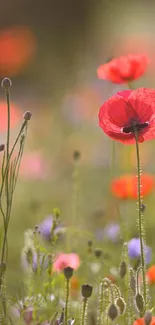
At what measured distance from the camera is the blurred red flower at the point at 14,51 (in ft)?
11.3

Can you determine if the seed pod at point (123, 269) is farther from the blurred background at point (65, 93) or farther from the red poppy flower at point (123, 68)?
the blurred background at point (65, 93)

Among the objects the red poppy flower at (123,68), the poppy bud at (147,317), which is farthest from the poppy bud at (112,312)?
the red poppy flower at (123,68)

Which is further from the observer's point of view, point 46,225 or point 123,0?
point 123,0

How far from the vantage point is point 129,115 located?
0.95 m

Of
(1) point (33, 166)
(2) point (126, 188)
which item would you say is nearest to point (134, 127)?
(2) point (126, 188)

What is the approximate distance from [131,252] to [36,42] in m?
3.06

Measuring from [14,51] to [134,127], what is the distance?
2642mm

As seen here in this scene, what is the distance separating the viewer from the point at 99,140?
3021mm

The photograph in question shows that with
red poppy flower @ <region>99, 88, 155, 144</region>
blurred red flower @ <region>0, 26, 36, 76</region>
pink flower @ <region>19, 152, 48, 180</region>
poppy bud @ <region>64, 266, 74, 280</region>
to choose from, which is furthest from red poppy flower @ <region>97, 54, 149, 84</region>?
blurred red flower @ <region>0, 26, 36, 76</region>

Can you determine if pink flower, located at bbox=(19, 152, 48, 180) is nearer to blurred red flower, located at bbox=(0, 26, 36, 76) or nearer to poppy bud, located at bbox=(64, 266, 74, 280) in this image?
blurred red flower, located at bbox=(0, 26, 36, 76)

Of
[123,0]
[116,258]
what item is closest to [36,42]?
[123,0]

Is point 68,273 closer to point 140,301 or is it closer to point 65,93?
point 140,301

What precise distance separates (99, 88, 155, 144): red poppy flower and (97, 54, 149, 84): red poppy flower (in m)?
0.22

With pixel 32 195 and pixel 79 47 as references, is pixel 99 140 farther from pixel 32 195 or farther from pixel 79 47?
pixel 79 47
